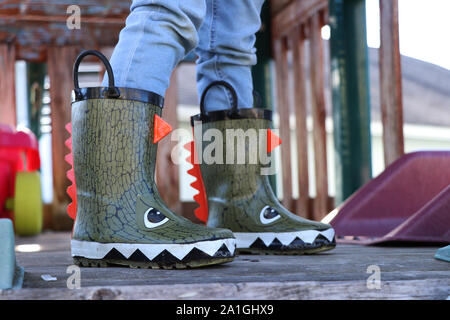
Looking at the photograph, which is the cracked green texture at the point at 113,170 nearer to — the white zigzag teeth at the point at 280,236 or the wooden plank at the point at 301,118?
the white zigzag teeth at the point at 280,236

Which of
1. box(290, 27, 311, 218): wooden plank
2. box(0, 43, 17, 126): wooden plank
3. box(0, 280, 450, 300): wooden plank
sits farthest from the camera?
box(0, 43, 17, 126): wooden plank

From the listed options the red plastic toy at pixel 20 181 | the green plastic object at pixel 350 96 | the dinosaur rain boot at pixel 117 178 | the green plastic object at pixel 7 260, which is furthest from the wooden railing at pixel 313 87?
the green plastic object at pixel 7 260

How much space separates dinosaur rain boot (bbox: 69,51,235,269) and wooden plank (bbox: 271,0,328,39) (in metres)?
2.03

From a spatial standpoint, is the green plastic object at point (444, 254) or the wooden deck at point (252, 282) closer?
the wooden deck at point (252, 282)

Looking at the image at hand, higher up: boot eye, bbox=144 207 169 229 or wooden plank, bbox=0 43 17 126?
wooden plank, bbox=0 43 17 126

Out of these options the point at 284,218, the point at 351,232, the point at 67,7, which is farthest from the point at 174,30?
the point at 67,7

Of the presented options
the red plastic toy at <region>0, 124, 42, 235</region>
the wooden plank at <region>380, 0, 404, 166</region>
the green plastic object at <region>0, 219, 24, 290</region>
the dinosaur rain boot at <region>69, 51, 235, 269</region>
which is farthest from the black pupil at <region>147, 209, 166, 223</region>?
the red plastic toy at <region>0, 124, 42, 235</region>

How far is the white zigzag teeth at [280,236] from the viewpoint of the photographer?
106cm

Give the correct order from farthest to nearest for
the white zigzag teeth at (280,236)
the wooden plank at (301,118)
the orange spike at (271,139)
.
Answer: the wooden plank at (301,118) → the orange spike at (271,139) → the white zigzag teeth at (280,236)

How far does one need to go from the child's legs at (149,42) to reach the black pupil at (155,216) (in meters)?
0.21

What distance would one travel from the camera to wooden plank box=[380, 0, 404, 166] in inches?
85.3

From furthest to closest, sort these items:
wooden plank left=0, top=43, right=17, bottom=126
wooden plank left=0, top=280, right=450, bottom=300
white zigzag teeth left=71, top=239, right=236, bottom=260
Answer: wooden plank left=0, top=43, right=17, bottom=126 < white zigzag teeth left=71, top=239, right=236, bottom=260 < wooden plank left=0, top=280, right=450, bottom=300

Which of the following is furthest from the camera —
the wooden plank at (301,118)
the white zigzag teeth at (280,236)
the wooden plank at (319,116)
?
the wooden plank at (301,118)

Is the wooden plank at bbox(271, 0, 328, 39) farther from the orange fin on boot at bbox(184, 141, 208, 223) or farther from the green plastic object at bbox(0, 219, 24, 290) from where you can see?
the green plastic object at bbox(0, 219, 24, 290)
